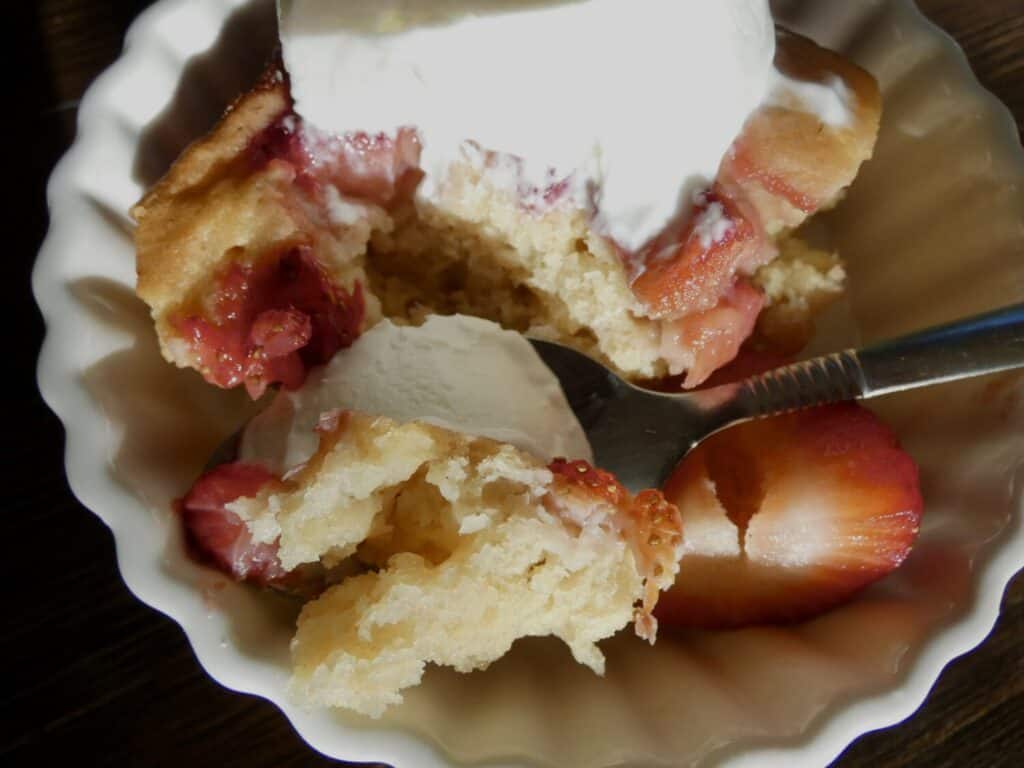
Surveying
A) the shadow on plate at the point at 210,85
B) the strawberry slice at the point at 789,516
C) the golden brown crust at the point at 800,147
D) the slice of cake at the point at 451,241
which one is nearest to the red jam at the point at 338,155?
the slice of cake at the point at 451,241

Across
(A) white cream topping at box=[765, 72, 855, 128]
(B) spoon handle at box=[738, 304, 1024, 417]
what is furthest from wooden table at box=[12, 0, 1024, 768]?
(A) white cream topping at box=[765, 72, 855, 128]

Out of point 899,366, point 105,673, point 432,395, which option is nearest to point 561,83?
point 432,395

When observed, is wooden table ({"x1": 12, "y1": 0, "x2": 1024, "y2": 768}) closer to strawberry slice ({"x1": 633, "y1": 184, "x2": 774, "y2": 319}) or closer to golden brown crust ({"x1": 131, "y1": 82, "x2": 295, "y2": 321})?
golden brown crust ({"x1": 131, "y1": 82, "x2": 295, "y2": 321})

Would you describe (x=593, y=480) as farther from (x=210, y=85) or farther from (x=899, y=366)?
A: (x=210, y=85)

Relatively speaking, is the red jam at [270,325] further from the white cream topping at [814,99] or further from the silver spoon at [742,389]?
the white cream topping at [814,99]

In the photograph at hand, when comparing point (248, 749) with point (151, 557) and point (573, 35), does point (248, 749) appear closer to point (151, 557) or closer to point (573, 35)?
point (151, 557)

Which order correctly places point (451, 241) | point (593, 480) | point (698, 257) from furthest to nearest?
point (451, 241), point (698, 257), point (593, 480)

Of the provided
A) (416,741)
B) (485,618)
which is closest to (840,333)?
(485,618)
